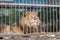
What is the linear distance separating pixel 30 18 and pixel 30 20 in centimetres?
6

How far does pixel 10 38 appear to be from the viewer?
4.48 metres

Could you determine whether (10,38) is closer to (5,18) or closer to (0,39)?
(0,39)

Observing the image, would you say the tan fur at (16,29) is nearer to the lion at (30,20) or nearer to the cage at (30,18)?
the cage at (30,18)

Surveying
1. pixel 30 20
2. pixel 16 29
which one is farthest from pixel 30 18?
pixel 16 29

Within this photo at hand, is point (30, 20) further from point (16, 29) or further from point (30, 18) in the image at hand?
point (16, 29)

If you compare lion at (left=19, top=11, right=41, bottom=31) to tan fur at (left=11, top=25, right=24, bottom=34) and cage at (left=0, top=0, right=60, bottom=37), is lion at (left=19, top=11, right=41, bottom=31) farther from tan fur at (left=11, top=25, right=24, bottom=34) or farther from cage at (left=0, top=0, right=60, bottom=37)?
tan fur at (left=11, top=25, right=24, bottom=34)

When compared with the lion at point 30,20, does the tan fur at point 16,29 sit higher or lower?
lower

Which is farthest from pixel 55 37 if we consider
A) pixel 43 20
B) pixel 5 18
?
pixel 5 18

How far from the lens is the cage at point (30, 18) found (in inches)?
179

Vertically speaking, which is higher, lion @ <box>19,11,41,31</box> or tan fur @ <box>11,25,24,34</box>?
lion @ <box>19,11,41,31</box>

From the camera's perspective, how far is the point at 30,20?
15.0 feet

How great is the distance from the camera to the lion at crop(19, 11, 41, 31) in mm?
4578

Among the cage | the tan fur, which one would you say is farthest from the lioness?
the tan fur

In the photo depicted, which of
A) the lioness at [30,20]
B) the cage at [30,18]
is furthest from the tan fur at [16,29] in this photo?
the lioness at [30,20]
